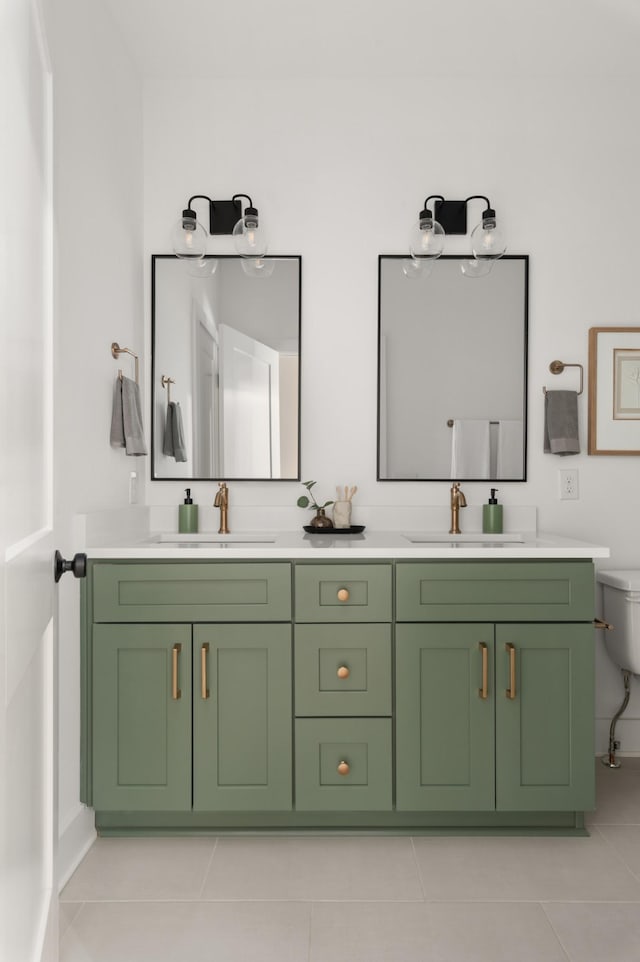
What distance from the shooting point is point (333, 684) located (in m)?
2.09

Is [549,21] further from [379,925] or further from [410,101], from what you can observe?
[379,925]

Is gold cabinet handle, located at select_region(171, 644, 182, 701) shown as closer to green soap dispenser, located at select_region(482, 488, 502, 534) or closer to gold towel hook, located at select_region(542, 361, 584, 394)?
green soap dispenser, located at select_region(482, 488, 502, 534)

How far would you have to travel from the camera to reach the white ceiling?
232 centimetres

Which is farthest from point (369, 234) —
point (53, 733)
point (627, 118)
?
point (53, 733)

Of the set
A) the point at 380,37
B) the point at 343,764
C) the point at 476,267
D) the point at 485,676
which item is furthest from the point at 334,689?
the point at 380,37

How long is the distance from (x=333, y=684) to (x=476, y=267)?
157 cm

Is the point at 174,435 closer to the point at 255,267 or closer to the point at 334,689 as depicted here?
the point at 255,267

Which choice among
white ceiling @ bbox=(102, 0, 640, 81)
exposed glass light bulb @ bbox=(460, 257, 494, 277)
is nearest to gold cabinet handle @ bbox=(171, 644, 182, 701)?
exposed glass light bulb @ bbox=(460, 257, 494, 277)

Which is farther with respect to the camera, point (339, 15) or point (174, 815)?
point (339, 15)

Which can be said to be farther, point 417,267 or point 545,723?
point 417,267

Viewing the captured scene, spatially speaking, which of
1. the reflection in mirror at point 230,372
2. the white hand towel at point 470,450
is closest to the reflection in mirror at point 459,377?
the white hand towel at point 470,450

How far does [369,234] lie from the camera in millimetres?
2717

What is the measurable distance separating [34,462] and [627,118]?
8.96ft

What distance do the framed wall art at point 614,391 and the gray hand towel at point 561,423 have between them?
0.34 feet
